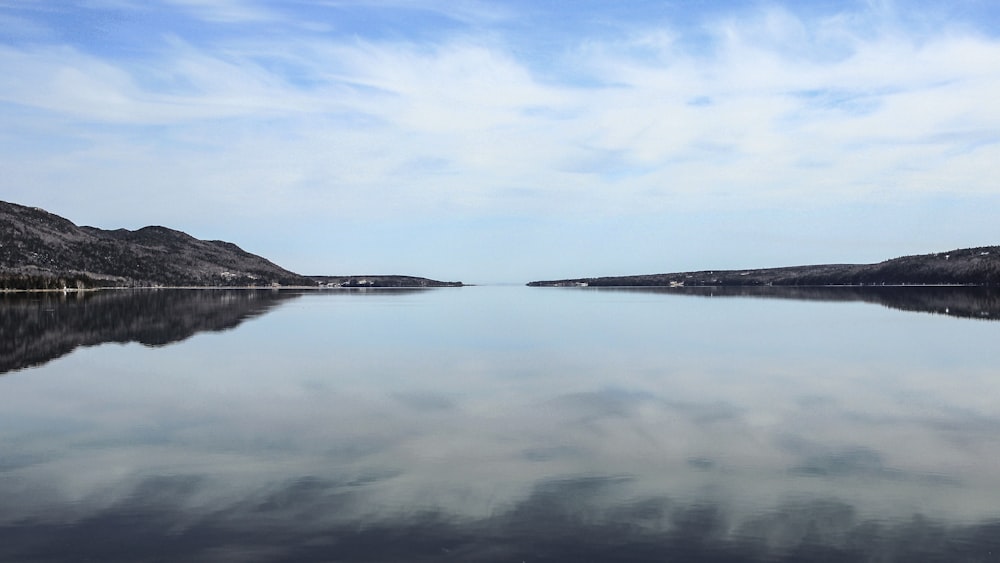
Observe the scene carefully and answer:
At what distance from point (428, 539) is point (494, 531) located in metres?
1.11

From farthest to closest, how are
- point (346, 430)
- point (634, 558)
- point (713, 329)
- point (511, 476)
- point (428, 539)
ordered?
point (713, 329)
point (346, 430)
point (511, 476)
point (428, 539)
point (634, 558)

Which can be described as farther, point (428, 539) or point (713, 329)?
point (713, 329)

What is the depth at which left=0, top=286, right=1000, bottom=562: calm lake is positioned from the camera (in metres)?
11.7

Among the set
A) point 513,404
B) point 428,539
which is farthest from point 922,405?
point 428,539

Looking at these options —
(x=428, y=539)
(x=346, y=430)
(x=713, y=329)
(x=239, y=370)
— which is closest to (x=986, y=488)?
(x=428, y=539)

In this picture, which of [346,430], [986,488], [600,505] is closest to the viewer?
[600,505]

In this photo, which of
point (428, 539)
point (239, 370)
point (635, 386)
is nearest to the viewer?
point (428, 539)

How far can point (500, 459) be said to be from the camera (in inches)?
673

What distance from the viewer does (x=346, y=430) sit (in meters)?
20.6

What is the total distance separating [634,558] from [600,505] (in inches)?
97.1

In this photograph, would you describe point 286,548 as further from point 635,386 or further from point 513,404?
point 635,386

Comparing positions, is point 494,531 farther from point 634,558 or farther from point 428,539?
point 634,558

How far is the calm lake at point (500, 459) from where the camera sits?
38.3ft

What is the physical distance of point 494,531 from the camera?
39.7ft
